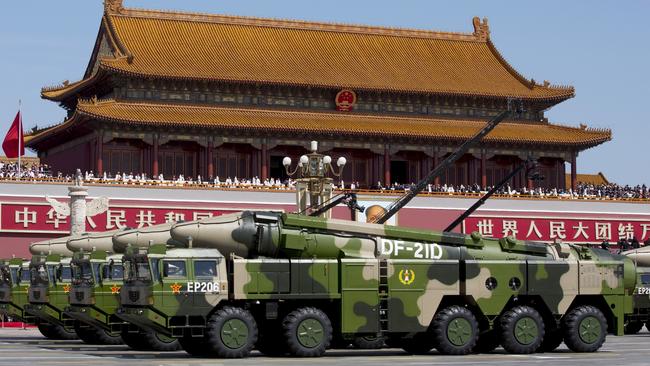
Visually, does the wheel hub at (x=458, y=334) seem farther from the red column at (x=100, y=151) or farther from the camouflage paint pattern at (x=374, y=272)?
the red column at (x=100, y=151)

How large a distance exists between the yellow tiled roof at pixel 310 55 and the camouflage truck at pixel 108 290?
4084 centimetres

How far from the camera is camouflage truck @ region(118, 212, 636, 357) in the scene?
33.0 m

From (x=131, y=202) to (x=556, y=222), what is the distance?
82.3ft

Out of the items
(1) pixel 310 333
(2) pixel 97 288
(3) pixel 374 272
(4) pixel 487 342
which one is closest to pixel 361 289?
(3) pixel 374 272

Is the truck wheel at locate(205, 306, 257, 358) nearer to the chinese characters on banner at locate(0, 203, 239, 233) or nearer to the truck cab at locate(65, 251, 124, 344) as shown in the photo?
the truck cab at locate(65, 251, 124, 344)

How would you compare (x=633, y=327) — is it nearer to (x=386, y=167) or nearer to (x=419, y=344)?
(x=419, y=344)

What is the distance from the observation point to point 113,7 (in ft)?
275

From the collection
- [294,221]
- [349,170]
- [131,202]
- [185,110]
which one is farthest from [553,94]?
[294,221]

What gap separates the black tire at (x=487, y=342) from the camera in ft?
119

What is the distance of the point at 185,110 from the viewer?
3123 inches

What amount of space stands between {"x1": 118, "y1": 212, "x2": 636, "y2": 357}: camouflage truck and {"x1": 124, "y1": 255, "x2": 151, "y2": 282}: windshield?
0.02 metres

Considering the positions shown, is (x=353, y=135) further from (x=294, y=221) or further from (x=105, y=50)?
(x=294, y=221)

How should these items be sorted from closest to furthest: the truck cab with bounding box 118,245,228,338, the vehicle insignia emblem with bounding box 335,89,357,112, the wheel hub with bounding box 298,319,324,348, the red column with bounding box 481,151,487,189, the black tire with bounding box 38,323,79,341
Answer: the truck cab with bounding box 118,245,228,338 < the wheel hub with bounding box 298,319,324,348 < the black tire with bounding box 38,323,79,341 < the vehicle insignia emblem with bounding box 335,89,357,112 < the red column with bounding box 481,151,487,189

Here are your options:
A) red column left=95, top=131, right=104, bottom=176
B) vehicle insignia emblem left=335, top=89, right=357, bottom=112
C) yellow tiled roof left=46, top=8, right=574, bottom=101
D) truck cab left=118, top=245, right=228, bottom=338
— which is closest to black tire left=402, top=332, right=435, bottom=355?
truck cab left=118, top=245, right=228, bottom=338
